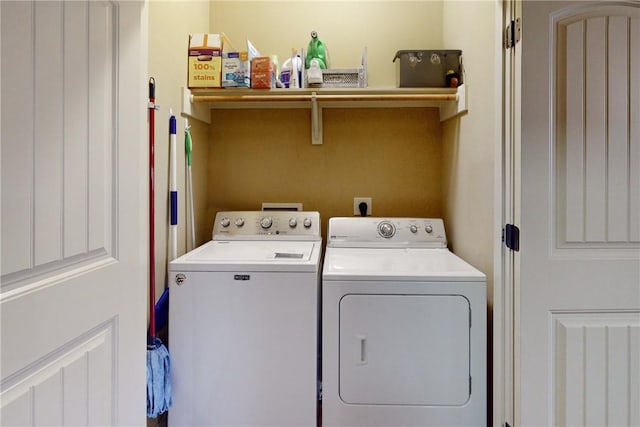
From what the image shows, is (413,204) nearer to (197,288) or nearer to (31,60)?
(197,288)

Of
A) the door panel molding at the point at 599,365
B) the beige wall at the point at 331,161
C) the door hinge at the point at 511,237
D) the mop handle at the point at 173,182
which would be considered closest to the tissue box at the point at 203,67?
the mop handle at the point at 173,182

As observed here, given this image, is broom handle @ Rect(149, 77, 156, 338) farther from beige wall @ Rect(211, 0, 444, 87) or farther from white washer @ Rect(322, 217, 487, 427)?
beige wall @ Rect(211, 0, 444, 87)

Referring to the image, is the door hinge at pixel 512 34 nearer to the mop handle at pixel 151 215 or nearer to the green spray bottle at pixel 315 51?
the green spray bottle at pixel 315 51

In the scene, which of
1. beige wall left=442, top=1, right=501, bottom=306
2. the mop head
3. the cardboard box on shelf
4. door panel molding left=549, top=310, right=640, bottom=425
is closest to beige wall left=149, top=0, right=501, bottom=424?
beige wall left=442, top=1, right=501, bottom=306

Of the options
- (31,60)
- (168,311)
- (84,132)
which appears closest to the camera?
(31,60)

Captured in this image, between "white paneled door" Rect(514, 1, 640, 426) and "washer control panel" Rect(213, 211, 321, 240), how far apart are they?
1.17 metres

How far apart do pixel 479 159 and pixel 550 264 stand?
0.63 m

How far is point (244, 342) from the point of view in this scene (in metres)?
1.51

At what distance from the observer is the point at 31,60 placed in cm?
67

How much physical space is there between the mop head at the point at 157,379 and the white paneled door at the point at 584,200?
140 centimetres

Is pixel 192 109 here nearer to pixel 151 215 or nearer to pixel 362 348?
pixel 151 215

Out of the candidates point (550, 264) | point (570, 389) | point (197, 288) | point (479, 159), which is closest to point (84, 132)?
point (197, 288)

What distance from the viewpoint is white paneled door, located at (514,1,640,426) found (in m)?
1.18

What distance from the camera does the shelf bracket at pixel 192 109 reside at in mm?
1880
